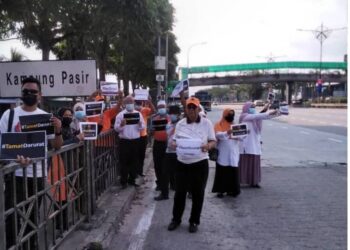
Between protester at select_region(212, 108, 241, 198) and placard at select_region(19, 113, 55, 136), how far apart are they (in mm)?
4464

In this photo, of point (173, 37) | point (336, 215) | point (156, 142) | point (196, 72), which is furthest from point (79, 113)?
point (196, 72)

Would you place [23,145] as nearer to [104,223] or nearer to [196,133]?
[104,223]

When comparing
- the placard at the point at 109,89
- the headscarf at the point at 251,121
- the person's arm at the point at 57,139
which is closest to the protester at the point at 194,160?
the person's arm at the point at 57,139

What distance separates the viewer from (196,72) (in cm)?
8794

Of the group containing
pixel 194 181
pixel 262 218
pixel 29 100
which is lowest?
pixel 262 218

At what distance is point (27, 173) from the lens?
4.18 meters

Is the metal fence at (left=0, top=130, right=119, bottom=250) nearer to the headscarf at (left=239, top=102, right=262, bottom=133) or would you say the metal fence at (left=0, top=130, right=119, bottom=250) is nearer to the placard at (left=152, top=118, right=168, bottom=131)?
the placard at (left=152, top=118, right=168, bottom=131)

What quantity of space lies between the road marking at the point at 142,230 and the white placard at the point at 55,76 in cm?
188

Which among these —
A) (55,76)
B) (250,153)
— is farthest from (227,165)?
(55,76)

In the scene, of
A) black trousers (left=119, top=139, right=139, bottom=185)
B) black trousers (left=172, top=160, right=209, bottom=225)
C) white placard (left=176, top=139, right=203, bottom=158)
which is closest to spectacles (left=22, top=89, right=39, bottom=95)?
white placard (left=176, top=139, right=203, bottom=158)

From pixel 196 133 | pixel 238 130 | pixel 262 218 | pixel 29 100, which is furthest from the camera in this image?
pixel 238 130

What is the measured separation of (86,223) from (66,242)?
2.18ft

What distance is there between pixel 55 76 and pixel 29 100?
5.81ft

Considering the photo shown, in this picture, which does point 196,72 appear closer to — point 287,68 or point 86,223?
point 287,68
